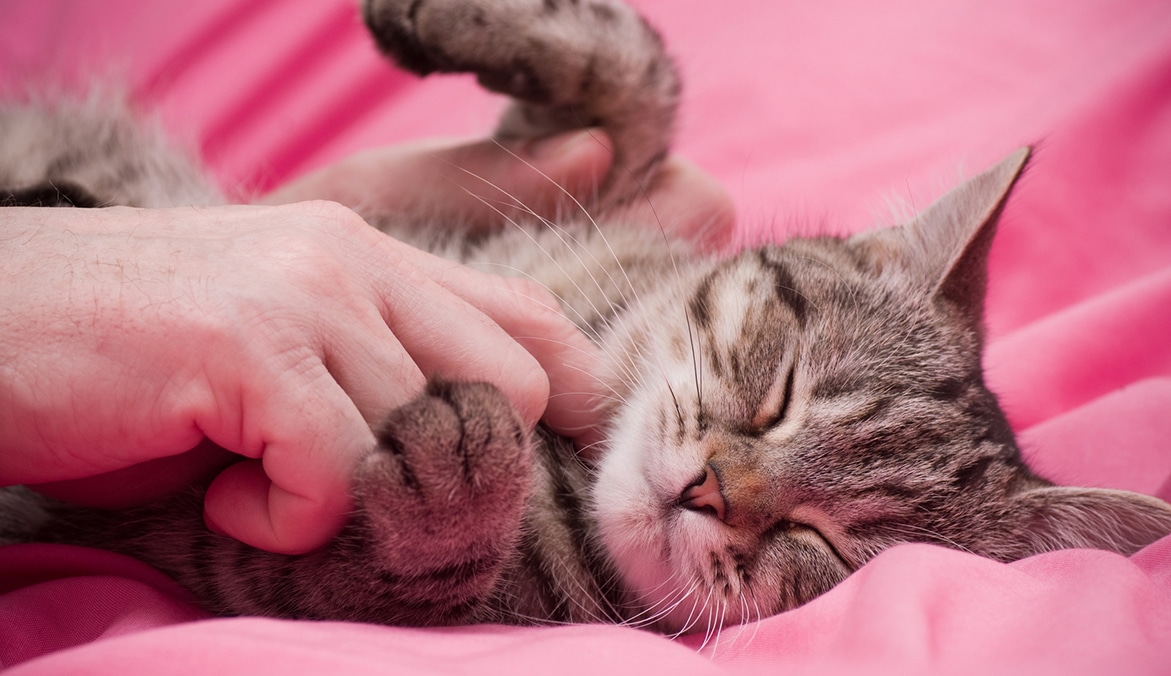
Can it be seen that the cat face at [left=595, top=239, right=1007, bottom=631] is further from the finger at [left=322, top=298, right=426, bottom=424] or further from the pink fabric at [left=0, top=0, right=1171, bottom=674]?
the finger at [left=322, top=298, right=426, bottom=424]

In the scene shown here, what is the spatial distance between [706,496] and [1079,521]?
47 cm

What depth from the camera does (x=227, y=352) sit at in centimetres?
69

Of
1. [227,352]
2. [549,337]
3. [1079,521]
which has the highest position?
[227,352]

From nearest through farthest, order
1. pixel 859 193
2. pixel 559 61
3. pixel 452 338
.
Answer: pixel 452 338 → pixel 559 61 → pixel 859 193

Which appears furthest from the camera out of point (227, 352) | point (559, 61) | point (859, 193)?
point (859, 193)

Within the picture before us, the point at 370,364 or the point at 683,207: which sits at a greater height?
the point at 370,364

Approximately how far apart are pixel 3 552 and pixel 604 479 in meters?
0.67

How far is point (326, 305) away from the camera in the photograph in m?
0.73

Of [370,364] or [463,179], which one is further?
[463,179]

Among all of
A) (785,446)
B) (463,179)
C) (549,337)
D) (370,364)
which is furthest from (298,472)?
(463,179)

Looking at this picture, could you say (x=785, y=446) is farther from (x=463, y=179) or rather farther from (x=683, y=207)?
(x=463, y=179)

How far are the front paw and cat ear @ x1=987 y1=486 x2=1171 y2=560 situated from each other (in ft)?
2.06

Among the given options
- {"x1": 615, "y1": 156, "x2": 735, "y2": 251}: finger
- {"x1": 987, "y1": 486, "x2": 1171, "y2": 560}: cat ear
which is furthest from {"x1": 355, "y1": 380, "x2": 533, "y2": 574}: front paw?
{"x1": 615, "y1": 156, "x2": 735, "y2": 251}: finger

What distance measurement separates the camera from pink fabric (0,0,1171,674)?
26.8 inches
